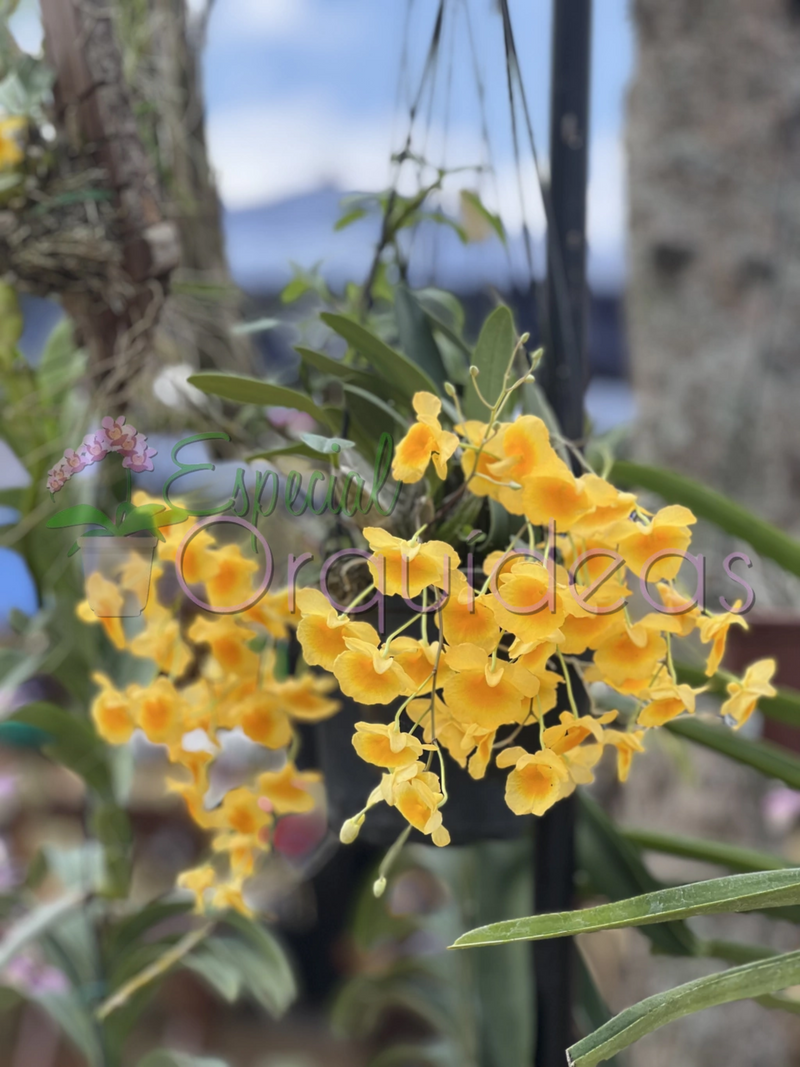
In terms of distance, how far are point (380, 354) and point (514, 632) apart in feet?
0.65

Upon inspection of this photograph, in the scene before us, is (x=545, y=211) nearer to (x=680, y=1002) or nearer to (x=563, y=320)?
(x=563, y=320)

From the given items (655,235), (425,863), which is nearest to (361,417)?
(425,863)

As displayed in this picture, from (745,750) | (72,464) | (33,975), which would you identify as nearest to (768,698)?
(745,750)

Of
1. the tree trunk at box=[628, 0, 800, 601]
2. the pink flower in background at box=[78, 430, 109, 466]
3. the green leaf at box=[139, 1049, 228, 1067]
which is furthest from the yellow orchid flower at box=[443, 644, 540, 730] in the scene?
the tree trunk at box=[628, 0, 800, 601]

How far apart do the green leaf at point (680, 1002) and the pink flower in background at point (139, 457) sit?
0.32 m

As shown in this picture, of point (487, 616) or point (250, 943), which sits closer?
point (487, 616)

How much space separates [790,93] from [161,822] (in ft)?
5.90

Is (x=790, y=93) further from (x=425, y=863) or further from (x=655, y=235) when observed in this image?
(x=425, y=863)

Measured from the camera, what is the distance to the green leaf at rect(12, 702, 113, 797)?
2.23 ft

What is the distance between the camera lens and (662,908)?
335mm

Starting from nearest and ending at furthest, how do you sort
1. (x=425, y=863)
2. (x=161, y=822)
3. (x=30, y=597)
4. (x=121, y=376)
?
(x=121, y=376), (x=30, y=597), (x=425, y=863), (x=161, y=822)

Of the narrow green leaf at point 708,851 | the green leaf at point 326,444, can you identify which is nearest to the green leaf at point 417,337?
the green leaf at point 326,444

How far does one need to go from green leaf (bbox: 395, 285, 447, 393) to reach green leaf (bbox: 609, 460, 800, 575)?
14cm

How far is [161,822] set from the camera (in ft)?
6.25
